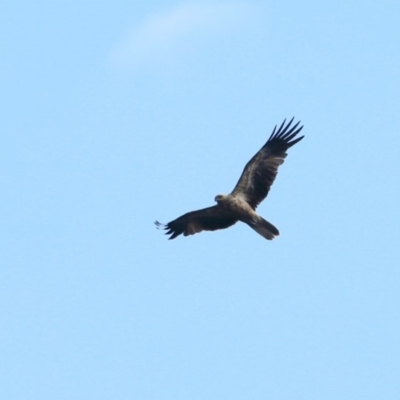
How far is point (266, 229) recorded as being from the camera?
22188 millimetres

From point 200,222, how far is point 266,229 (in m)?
2.35

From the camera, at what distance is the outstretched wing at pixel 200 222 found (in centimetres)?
2333

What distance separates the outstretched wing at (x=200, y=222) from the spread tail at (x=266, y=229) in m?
0.90

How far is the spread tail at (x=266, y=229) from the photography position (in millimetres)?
22125

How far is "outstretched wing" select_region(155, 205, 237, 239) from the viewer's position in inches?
918

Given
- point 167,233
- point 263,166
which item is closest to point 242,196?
point 263,166

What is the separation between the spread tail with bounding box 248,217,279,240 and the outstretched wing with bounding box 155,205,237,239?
900 mm

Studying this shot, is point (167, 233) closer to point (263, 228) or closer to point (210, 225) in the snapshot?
point (210, 225)

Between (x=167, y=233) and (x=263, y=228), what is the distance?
10.9 feet

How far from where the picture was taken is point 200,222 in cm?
2409

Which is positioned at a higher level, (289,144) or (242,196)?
(289,144)

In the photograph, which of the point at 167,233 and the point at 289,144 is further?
the point at 167,233

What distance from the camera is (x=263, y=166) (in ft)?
74.4

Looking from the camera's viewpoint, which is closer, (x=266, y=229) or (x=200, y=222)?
(x=266, y=229)
